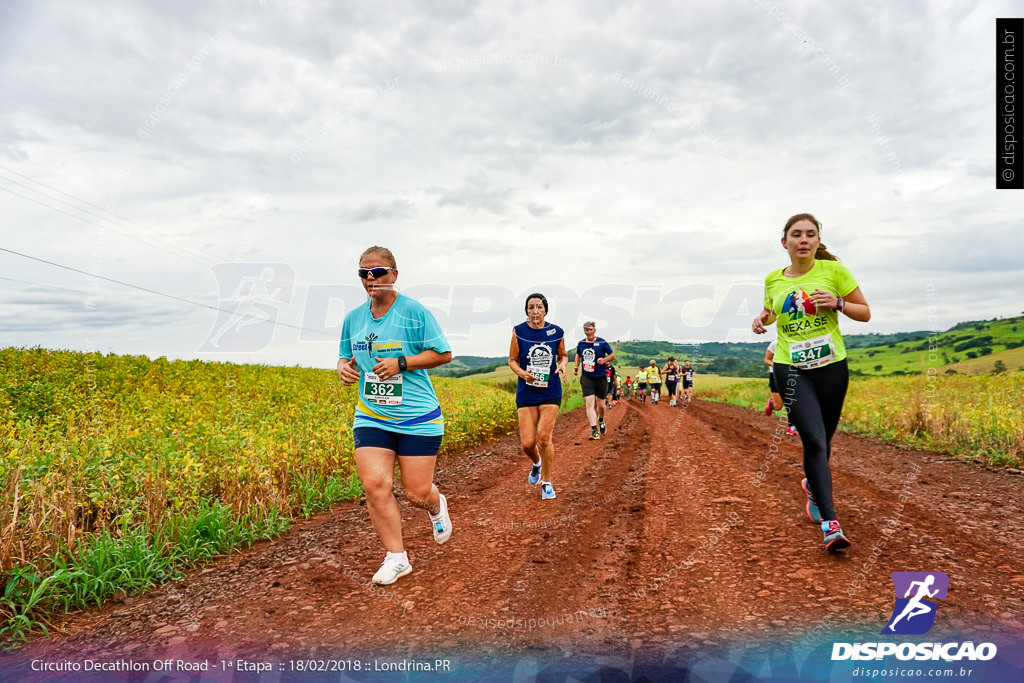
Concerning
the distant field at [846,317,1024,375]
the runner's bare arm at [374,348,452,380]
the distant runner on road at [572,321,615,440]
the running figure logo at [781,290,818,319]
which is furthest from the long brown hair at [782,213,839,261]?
the distant field at [846,317,1024,375]

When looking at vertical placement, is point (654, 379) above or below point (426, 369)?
below

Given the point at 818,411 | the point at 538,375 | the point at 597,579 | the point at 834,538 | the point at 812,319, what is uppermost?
the point at 812,319

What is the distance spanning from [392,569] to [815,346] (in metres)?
3.73

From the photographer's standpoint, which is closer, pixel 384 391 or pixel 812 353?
pixel 384 391

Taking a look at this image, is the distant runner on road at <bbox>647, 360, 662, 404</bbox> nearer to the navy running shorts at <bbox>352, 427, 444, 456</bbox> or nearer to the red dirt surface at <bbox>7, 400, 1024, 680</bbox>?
the red dirt surface at <bbox>7, 400, 1024, 680</bbox>

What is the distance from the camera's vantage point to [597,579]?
156 inches

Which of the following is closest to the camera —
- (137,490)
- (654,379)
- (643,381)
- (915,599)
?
(915,599)

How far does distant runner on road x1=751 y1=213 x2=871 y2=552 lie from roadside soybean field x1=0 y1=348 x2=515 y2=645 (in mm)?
5204

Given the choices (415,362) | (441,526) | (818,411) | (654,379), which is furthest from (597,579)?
(654,379)

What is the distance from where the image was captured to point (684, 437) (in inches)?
464

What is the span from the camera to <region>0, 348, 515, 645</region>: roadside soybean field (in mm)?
4238

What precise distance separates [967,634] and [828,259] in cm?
278

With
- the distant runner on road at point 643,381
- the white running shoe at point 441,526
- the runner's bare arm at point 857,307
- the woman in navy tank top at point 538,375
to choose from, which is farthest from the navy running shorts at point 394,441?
the distant runner on road at point 643,381

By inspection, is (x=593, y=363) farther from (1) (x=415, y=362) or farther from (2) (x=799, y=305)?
(1) (x=415, y=362)
